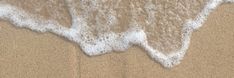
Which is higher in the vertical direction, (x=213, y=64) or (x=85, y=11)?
(x=85, y=11)

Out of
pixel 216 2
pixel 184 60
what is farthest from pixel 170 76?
pixel 216 2

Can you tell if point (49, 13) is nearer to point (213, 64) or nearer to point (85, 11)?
point (85, 11)

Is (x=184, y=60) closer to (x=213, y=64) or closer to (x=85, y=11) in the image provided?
(x=213, y=64)

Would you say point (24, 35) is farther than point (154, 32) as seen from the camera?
No
